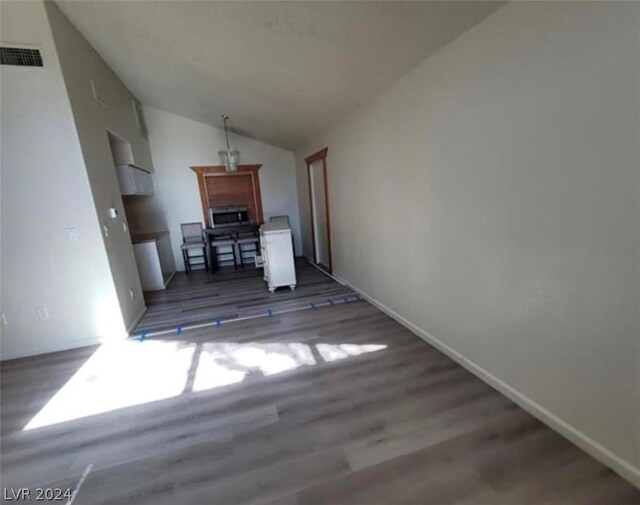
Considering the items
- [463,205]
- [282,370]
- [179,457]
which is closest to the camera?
[179,457]

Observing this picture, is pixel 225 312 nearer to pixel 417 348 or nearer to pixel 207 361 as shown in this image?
pixel 207 361

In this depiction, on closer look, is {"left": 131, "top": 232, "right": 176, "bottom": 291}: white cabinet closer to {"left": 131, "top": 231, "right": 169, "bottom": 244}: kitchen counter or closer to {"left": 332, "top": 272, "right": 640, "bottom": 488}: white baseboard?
{"left": 131, "top": 231, "right": 169, "bottom": 244}: kitchen counter

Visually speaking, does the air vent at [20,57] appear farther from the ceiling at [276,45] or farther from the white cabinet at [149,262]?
the white cabinet at [149,262]

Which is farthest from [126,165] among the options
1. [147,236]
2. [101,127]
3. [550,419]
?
[550,419]

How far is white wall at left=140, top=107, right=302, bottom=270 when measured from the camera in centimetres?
557

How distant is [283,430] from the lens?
1760 mm

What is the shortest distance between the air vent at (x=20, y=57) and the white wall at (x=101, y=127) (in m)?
0.17

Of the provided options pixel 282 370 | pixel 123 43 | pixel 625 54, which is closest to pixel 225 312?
pixel 282 370

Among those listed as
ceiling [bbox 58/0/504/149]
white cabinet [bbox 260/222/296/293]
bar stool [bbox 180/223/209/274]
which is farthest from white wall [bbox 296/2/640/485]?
bar stool [bbox 180/223/209/274]

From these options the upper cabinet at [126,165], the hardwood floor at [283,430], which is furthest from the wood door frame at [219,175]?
the hardwood floor at [283,430]

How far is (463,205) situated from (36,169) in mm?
3606

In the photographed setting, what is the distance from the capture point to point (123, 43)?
3.02 metres

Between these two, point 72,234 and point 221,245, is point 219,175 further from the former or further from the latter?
point 72,234

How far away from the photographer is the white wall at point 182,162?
5566 mm
